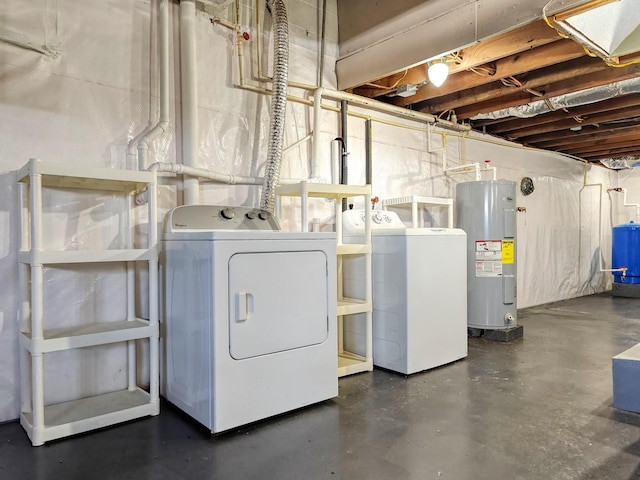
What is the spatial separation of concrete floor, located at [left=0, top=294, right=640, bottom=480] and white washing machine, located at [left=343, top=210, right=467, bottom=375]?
0.70ft

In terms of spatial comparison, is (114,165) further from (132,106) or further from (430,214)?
(430,214)

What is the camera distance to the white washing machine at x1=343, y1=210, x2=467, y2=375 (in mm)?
2807

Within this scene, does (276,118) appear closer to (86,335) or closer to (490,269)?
(86,335)

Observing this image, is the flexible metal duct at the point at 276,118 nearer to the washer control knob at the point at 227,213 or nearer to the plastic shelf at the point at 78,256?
the washer control knob at the point at 227,213

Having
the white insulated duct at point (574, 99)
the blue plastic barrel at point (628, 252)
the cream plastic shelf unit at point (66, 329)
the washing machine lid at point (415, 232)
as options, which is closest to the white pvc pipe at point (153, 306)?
the cream plastic shelf unit at point (66, 329)

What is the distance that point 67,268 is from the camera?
7.46 feet

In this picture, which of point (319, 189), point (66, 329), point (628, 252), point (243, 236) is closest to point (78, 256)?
point (66, 329)

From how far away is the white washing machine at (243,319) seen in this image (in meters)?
1.94

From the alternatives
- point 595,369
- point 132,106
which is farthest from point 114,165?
point 595,369

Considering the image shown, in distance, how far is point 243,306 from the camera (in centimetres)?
200

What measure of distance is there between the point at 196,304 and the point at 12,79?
1.48m

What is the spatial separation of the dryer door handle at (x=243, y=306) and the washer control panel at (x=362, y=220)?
1355mm

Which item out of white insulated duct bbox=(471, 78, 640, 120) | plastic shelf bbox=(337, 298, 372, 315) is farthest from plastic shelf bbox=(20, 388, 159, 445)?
white insulated duct bbox=(471, 78, 640, 120)

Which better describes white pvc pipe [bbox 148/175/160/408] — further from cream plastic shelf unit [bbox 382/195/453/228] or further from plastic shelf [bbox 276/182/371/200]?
cream plastic shelf unit [bbox 382/195/453/228]
